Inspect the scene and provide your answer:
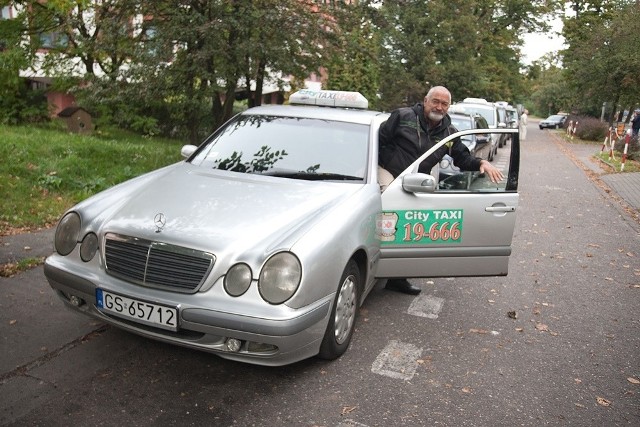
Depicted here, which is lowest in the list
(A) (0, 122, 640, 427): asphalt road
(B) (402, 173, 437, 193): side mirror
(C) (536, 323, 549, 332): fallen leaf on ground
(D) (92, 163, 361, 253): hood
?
(C) (536, 323, 549, 332): fallen leaf on ground

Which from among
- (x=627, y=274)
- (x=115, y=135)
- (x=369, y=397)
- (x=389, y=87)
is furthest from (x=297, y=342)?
(x=389, y=87)

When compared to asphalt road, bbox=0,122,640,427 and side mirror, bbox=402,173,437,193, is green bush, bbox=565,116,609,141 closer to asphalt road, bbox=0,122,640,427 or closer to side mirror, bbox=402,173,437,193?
asphalt road, bbox=0,122,640,427

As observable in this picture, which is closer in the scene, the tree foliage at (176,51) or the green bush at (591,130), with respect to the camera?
the tree foliage at (176,51)

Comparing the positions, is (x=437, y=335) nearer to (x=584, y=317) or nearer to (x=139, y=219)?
(x=584, y=317)

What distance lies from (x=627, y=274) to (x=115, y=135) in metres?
12.6

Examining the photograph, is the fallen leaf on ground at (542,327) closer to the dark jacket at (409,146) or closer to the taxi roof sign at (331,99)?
the dark jacket at (409,146)

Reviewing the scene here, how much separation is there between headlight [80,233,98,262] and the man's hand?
3023 mm

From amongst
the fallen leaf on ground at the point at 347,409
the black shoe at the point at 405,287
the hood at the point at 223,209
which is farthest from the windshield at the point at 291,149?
the fallen leaf on ground at the point at 347,409

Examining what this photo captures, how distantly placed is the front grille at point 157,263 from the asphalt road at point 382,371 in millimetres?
667

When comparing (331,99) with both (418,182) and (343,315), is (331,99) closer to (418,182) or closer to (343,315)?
(418,182)

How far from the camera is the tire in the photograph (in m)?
3.65

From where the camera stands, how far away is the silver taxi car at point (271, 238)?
3.16 metres

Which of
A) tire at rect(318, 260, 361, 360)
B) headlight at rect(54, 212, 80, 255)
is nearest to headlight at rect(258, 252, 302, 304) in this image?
tire at rect(318, 260, 361, 360)

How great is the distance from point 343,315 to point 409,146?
1.70 meters
